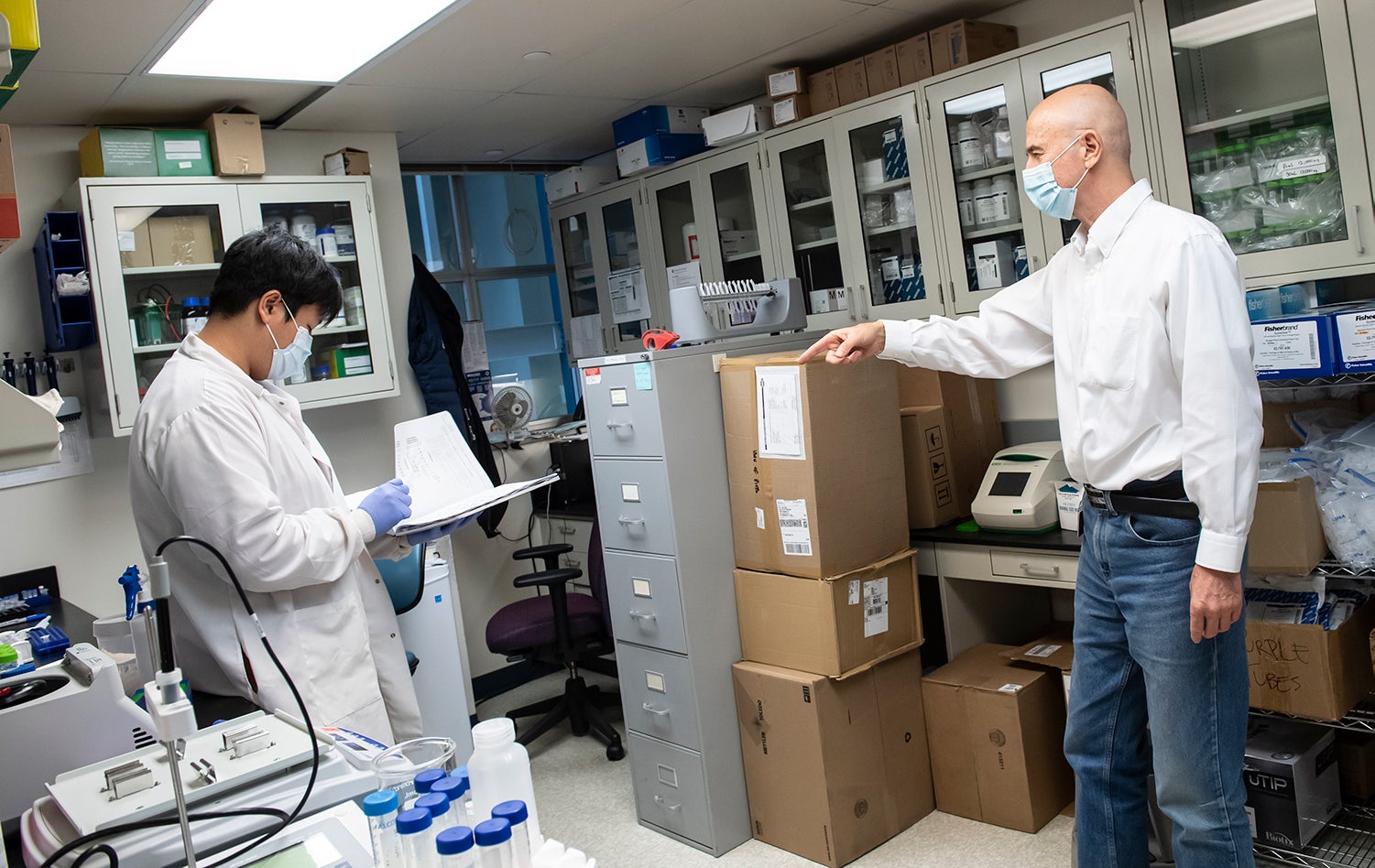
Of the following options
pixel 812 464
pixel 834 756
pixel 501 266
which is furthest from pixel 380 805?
pixel 501 266

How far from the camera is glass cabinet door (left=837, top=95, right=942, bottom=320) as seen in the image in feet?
10.7

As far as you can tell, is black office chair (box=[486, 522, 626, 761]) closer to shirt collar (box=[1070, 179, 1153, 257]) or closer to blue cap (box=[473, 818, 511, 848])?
shirt collar (box=[1070, 179, 1153, 257])

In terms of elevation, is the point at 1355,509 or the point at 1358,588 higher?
the point at 1355,509

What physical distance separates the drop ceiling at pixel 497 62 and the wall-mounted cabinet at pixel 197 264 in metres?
0.30

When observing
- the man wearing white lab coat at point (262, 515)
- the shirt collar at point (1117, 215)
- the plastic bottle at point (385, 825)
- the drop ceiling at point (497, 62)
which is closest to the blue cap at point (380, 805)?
the plastic bottle at point (385, 825)

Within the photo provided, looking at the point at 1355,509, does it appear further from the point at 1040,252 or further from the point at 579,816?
the point at 579,816

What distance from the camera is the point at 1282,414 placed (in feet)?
8.86

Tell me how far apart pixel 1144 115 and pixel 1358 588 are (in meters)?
1.34

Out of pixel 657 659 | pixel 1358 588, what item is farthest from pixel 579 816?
pixel 1358 588

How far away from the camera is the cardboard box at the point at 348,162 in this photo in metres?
3.70

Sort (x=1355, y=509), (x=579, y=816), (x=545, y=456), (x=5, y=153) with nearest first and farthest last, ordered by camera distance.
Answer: (x=5, y=153)
(x=1355, y=509)
(x=579, y=816)
(x=545, y=456)

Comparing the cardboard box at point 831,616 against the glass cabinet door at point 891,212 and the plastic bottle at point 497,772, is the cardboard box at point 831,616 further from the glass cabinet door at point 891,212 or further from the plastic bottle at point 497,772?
the plastic bottle at point 497,772

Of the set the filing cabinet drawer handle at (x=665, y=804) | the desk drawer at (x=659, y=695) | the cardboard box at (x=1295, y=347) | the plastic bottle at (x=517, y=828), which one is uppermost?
the cardboard box at (x=1295, y=347)

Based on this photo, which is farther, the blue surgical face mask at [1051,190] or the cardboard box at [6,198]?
the blue surgical face mask at [1051,190]
